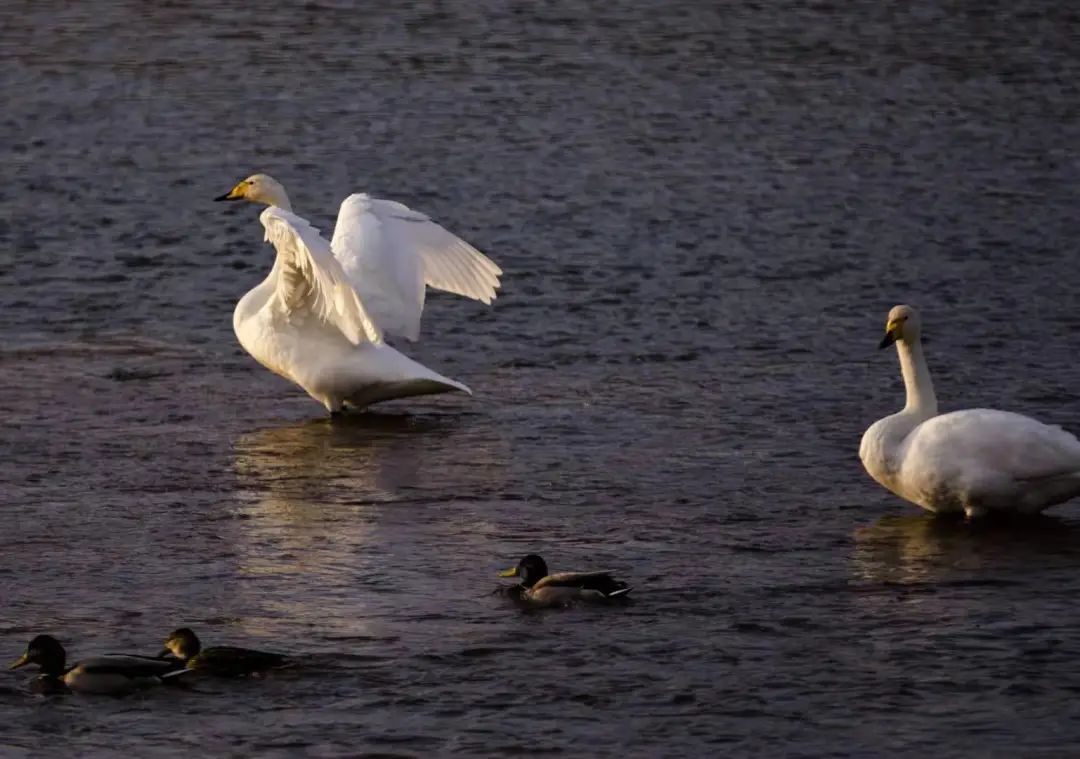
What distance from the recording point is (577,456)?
42.7 feet

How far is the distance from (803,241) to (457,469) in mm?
6615

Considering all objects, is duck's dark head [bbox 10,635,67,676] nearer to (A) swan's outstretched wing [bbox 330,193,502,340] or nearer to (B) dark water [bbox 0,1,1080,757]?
(B) dark water [bbox 0,1,1080,757]

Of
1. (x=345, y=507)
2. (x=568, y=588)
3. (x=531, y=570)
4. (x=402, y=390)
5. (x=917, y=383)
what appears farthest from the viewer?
(x=402, y=390)

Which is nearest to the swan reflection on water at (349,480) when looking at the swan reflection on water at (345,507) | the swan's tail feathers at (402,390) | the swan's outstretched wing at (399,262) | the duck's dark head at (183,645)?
the swan reflection on water at (345,507)

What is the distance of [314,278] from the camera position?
14.2m

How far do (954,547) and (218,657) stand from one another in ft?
12.0

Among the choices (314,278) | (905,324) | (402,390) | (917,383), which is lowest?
(402,390)

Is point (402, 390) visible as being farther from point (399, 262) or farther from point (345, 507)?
point (345, 507)

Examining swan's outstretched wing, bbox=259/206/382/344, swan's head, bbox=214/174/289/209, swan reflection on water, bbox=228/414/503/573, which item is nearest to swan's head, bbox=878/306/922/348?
swan reflection on water, bbox=228/414/503/573

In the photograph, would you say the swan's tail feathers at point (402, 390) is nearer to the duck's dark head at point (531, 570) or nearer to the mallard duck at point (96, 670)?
the duck's dark head at point (531, 570)

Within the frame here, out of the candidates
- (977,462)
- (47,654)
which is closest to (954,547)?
(977,462)

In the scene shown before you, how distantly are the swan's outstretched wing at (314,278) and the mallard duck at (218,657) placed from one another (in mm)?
→ 4630

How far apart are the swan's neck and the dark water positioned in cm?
52

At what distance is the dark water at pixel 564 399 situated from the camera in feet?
30.0
